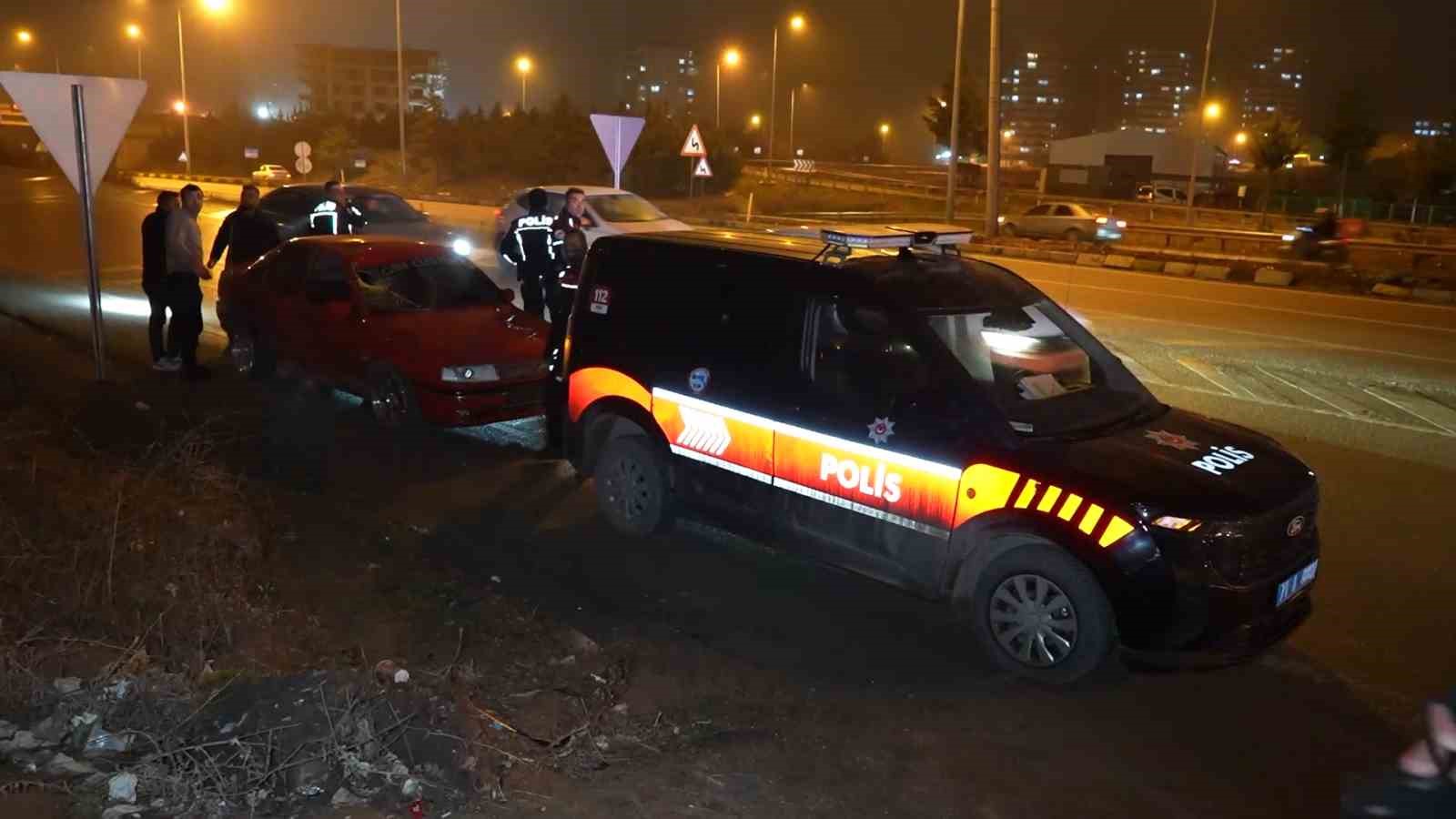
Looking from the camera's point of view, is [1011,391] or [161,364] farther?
[161,364]

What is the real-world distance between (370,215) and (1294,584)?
50.0 feet

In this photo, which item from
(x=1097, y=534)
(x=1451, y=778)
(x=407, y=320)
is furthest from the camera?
(x=407, y=320)

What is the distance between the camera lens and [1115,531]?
4758 millimetres

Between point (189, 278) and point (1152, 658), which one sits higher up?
point (189, 278)

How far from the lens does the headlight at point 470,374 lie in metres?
8.96

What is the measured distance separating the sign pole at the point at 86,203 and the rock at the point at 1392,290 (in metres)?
20.3

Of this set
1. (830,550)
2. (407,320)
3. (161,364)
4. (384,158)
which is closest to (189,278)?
(161,364)

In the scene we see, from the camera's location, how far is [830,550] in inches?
231

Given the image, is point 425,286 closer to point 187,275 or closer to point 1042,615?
point 187,275

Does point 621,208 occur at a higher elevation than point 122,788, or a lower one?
higher

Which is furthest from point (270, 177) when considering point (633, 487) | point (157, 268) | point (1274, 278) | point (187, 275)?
point (633, 487)

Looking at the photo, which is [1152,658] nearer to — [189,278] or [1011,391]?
[1011,391]

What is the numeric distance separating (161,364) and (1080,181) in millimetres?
56989

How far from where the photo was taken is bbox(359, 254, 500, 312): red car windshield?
32.3 ft
